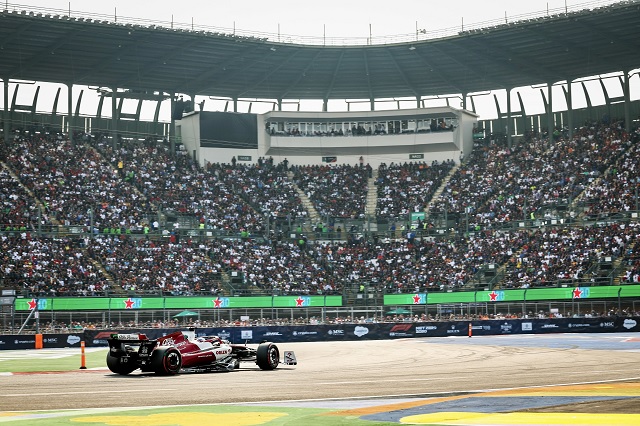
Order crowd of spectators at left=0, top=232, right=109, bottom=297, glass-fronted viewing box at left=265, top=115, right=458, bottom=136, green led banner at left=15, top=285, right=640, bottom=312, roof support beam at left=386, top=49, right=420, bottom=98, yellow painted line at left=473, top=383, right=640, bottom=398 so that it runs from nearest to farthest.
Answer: yellow painted line at left=473, top=383, right=640, bottom=398 < green led banner at left=15, top=285, right=640, bottom=312 < crowd of spectators at left=0, top=232, right=109, bottom=297 < roof support beam at left=386, top=49, right=420, bottom=98 < glass-fronted viewing box at left=265, top=115, right=458, bottom=136

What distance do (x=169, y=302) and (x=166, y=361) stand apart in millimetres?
34936

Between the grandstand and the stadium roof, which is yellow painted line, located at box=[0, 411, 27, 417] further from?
the stadium roof

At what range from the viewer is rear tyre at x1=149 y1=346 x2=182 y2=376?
2258 centimetres

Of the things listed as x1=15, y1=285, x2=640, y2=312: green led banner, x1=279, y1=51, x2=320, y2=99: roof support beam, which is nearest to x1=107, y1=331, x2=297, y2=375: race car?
x1=15, y1=285, x2=640, y2=312: green led banner

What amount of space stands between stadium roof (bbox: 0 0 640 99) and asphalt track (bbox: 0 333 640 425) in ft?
139

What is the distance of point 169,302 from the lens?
187 ft

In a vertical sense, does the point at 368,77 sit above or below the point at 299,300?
above

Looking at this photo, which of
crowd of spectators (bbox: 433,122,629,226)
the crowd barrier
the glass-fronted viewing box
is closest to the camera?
the crowd barrier

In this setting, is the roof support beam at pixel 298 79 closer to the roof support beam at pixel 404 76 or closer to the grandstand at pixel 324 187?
the grandstand at pixel 324 187

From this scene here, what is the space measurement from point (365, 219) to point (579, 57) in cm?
2194

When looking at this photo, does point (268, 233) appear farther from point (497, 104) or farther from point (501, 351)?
point (501, 351)

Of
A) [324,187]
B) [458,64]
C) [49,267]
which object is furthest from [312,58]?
[49,267]

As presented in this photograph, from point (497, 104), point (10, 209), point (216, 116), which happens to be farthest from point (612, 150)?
point (10, 209)

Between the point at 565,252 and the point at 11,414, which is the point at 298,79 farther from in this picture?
the point at 11,414
